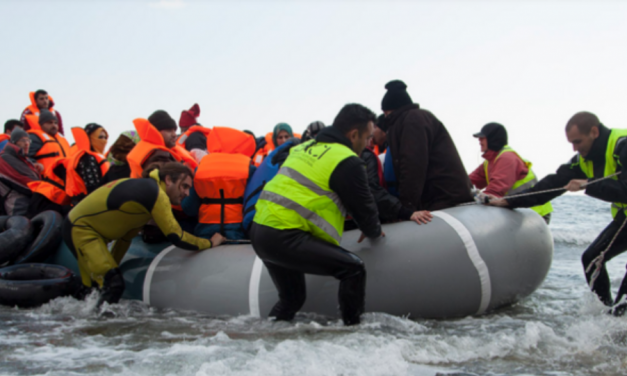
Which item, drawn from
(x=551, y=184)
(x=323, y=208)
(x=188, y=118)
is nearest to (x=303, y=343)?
(x=323, y=208)

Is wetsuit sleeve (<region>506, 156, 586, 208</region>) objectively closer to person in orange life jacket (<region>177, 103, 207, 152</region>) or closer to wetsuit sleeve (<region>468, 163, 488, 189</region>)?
wetsuit sleeve (<region>468, 163, 488, 189</region>)

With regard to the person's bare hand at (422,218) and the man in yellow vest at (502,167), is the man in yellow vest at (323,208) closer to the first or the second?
the person's bare hand at (422,218)

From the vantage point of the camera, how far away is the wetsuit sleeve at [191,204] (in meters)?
4.34

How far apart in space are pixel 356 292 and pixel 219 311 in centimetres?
119

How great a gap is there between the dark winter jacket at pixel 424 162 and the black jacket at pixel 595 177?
18.9 inches

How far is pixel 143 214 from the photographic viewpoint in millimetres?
3908

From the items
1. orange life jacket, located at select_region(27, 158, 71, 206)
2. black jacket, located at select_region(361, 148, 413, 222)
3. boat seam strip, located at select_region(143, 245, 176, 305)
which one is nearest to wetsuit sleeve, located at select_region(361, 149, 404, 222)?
black jacket, located at select_region(361, 148, 413, 222)

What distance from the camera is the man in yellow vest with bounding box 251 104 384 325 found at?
10.1 ft

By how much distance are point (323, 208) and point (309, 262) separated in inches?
13.5

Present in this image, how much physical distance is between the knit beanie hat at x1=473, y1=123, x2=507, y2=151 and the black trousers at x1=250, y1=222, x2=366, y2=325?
2.65 m

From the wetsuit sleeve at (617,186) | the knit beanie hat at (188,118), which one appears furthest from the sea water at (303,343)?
the knit beanie hat at (188,118)

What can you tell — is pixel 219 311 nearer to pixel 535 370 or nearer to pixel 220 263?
pixel 220 263

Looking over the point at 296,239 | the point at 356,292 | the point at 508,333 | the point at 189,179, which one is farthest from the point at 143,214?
the point at 508,333

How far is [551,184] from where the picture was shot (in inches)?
157
